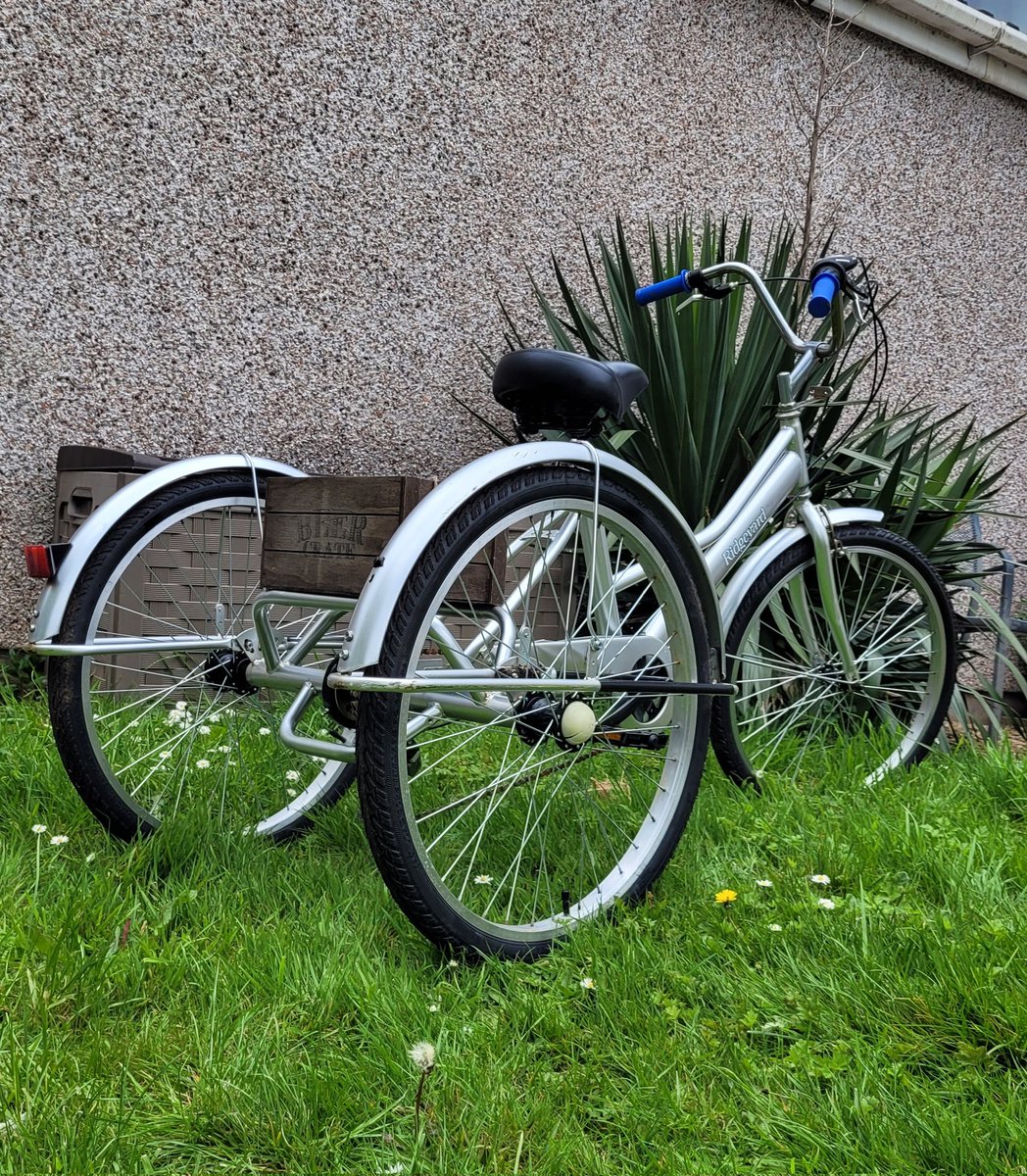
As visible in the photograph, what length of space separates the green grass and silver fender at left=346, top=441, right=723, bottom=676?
19.6 inches

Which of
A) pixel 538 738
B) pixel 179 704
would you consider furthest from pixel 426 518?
pixel 179 704

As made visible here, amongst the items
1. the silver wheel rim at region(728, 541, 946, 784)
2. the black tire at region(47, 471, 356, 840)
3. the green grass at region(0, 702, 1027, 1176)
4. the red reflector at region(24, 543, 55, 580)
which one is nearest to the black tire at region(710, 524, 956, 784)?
the silver wheel rim at region(728, 541, 946, 784)

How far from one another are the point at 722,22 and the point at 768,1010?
3.91m

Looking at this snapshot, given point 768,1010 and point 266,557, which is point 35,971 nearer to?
point 266,557

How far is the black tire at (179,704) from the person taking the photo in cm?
183

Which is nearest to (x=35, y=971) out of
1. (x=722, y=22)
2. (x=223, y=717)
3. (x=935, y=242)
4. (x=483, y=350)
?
(x=223, y=717)

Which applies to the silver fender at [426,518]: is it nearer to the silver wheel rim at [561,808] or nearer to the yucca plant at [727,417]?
the silver wheel rim at [561,808]

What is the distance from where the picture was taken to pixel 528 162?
144 inches

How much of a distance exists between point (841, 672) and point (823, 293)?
2.95 feet

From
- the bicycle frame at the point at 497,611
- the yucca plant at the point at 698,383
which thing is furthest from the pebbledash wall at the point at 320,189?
the bicycle frame at the point at 497,611

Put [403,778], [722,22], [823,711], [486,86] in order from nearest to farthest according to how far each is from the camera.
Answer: [403,778], [823,711], [486,86], [722,22]

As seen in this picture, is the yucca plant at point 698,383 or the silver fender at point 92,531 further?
the yucca plant at point 698,383

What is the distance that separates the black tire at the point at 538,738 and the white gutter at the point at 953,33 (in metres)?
3.68

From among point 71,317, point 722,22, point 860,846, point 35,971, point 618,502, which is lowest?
point 35,971
